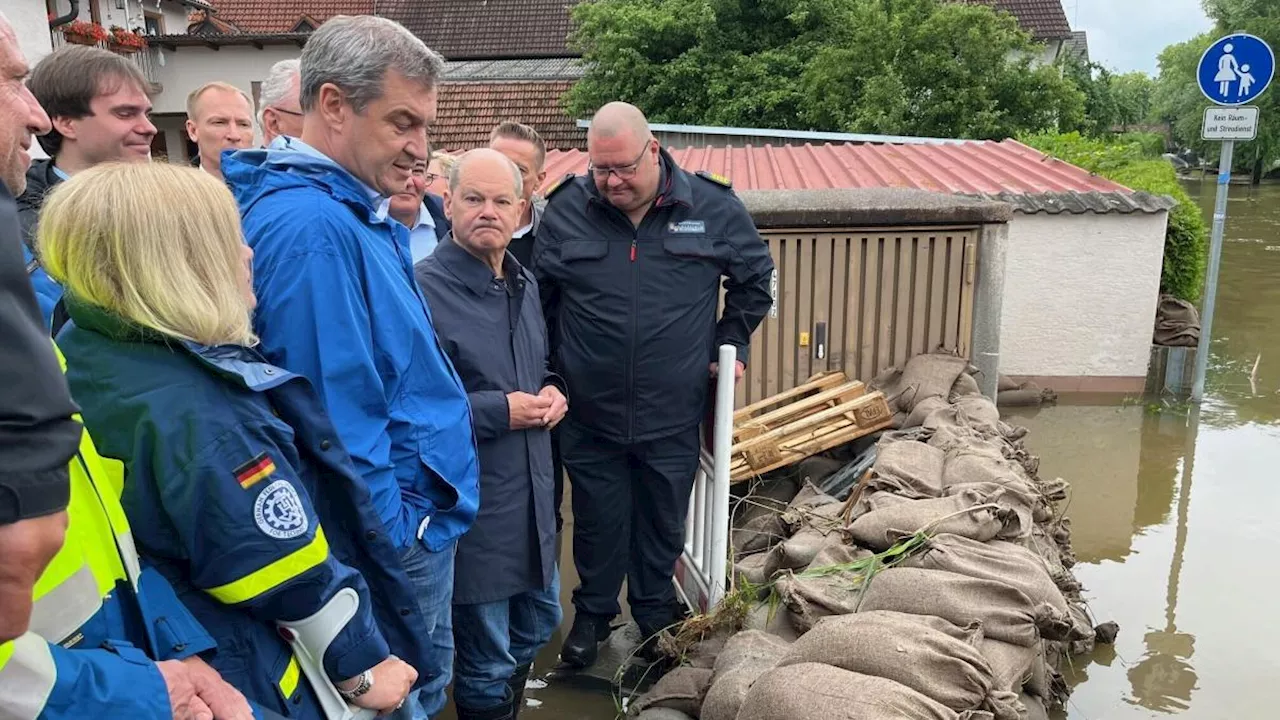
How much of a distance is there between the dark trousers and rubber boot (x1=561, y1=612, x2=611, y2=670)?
0.20ft

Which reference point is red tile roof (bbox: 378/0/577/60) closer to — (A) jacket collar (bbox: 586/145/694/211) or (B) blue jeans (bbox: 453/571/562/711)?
(A) jacket collar (bbox: 586/145/694/211)

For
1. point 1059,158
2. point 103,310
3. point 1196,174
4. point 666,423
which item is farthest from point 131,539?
point 1196,174

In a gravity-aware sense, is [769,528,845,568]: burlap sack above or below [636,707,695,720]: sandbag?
above

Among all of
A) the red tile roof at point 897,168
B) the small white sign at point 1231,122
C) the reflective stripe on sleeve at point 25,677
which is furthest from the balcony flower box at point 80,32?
the reflective stripe on sleeve at point 25,677

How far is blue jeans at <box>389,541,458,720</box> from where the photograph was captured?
209 cm

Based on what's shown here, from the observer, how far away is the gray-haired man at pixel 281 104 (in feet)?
9.73

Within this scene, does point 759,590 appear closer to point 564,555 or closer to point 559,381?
point 559,381

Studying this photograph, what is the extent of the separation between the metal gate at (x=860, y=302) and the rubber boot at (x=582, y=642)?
1.66 meters

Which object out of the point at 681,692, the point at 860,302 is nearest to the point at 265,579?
the point at 681,692

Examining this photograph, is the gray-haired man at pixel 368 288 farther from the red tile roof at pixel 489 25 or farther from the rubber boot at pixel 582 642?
the red tile roof at pixel 489 25

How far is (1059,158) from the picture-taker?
8.84 meters

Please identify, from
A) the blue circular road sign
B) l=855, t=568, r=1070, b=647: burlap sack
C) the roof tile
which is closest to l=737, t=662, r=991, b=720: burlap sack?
l=855, t=568, r=1070, b=647: burlap sack

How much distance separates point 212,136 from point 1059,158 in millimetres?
7851

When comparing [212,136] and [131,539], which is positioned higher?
[212,136]
